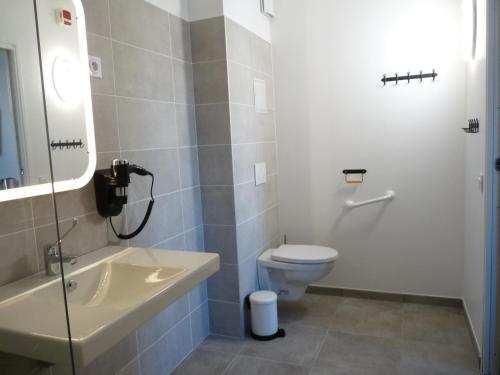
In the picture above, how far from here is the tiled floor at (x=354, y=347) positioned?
2301mm

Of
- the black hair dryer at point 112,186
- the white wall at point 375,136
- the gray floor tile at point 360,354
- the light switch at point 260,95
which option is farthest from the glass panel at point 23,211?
the white wall at point 375,136

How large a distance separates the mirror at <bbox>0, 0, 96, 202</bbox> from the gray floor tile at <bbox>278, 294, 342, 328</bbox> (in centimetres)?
179

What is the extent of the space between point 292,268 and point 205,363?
0.81 meters

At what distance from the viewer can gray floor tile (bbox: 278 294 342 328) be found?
2.89 meters

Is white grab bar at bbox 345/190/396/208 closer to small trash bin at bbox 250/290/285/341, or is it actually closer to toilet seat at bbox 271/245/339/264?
toilet seat at bbox 271/245/339/264

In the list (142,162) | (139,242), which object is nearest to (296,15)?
(142,162)

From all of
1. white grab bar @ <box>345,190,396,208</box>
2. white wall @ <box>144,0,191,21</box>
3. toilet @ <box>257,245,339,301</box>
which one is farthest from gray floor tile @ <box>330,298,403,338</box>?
white wall @ <box>144,0,191,21</box>

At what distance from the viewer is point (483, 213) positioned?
6.81 ft

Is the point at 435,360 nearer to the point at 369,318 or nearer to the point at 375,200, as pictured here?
the point at 369,318

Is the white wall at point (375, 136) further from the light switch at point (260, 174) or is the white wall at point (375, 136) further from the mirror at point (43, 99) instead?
the mirror at point (43, 99)

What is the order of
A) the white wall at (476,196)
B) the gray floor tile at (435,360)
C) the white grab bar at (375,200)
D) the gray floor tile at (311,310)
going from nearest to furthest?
1. the white wall at (476,196)
2. the gray floor tile at (435,360)
3. the gray floor tile at (311,310)
4. the white grab bar at (375,200)

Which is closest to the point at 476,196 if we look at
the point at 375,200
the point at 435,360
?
the point at 375,200

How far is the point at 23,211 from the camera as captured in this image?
1.36 meters

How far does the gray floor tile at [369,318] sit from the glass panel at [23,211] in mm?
1953
